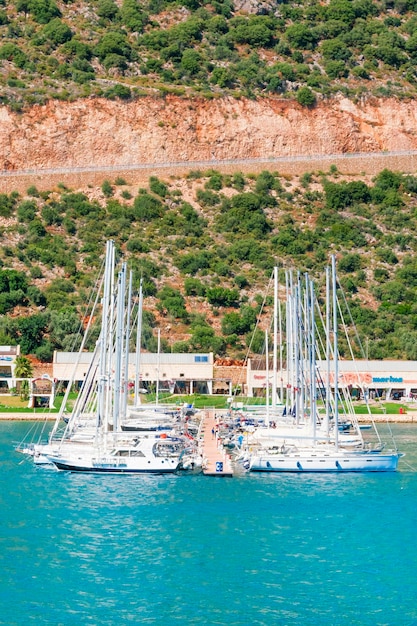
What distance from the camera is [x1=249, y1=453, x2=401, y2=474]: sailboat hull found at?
44.3 metres

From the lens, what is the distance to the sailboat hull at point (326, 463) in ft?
145

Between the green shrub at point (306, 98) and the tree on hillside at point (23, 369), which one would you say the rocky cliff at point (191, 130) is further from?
the tree on hillside at point (23, 369)

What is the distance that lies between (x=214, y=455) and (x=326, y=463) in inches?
238

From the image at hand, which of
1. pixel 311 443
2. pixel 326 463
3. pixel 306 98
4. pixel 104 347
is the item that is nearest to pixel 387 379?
pixel 311 443

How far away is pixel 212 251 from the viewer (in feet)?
282

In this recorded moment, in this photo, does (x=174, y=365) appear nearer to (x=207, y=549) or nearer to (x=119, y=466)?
(x=119, y=466)

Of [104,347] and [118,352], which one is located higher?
[104,347]

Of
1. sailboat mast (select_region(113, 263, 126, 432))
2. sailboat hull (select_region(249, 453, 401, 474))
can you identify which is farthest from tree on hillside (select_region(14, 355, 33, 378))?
sailboat hull (select_region(249, 453, 401, 474))

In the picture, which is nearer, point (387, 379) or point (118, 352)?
point (118, 352)

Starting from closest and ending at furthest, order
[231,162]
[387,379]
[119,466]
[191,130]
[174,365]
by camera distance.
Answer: [119,466]
[174,365]
[387,379]
[231,162]
[191,130]

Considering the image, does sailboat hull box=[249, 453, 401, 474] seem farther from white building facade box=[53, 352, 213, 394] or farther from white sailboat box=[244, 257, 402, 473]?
white building facade box=[53, 352, 213, 394]

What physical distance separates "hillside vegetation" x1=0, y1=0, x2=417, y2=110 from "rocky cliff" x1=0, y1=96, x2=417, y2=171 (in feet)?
3.84

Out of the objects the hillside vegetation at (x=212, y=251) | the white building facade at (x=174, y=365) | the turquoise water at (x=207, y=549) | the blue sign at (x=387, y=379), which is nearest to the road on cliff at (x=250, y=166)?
the hillside vegetation at (x=212, y=251)

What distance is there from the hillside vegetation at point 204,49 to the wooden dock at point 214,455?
152 feet
